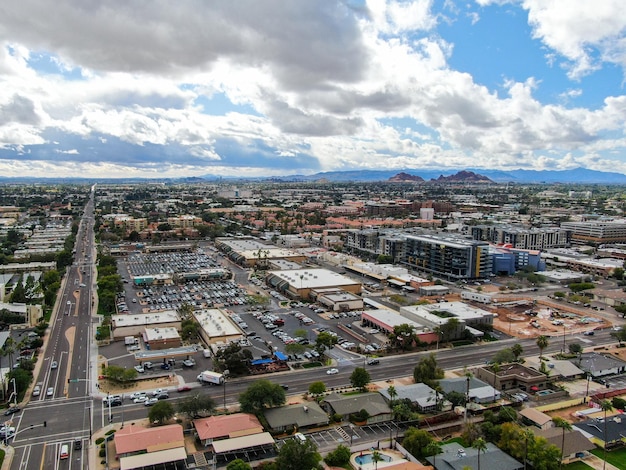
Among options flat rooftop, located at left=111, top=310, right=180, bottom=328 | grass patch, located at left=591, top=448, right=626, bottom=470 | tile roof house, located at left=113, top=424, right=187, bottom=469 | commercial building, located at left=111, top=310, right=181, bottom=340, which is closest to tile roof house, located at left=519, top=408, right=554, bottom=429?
grass patch, located at left=591, top=448, right=626, bottom=470

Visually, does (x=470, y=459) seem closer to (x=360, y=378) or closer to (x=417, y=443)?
(x=417, y=443)

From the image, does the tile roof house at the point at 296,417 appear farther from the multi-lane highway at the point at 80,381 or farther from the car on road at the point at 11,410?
the car on road at the point at 11,410

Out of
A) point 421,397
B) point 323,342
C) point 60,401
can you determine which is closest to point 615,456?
point 421,397

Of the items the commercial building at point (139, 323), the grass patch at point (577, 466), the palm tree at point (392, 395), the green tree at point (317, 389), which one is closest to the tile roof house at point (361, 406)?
the palm tree at point (392, 395)

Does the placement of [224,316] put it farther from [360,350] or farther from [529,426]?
[529,426]

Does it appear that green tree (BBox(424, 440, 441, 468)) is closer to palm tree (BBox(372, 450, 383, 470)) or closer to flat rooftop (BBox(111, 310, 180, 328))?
palm tree (BBox(372, 450, 383, 470))

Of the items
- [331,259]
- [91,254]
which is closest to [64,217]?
[91,254]
